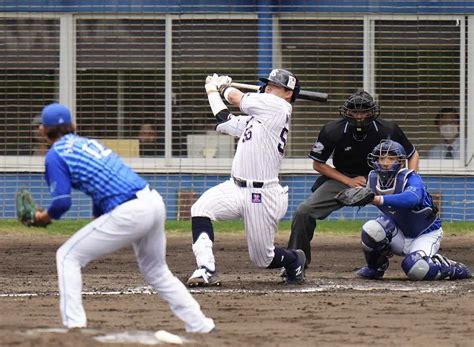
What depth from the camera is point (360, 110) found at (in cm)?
1228

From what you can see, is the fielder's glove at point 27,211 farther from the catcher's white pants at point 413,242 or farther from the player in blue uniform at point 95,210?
the catcher's white pants at point 413,242

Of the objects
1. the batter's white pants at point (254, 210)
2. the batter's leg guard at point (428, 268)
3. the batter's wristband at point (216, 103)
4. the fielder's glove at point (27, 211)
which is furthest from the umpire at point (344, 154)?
the fielder's glove at point (27, 211)

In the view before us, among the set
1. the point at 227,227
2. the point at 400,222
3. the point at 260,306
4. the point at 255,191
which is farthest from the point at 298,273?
the point at 227,227

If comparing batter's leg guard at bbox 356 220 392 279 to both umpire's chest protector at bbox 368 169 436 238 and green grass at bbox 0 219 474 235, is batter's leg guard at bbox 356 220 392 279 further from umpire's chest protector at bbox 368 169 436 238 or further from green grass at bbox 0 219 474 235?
green grass at bbox 0 219 474 235

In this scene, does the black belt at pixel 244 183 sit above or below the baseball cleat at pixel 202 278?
above

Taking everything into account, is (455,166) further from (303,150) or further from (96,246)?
(96,246)

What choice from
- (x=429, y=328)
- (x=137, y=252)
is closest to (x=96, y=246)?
(x=137, y=252)

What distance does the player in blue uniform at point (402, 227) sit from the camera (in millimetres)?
11508

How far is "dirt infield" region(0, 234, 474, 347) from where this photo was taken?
333 inches

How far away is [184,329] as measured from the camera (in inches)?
342

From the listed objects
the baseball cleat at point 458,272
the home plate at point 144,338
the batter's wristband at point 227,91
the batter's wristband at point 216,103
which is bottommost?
the baseball cleat at point 458,272

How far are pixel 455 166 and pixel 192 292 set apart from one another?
796 cm

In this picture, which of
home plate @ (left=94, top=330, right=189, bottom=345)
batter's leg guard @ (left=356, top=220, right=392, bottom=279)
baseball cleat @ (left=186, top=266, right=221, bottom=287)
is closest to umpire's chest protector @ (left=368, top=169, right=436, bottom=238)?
batter's leg guard @ (left=356, top=220, right=392, bottom=279)

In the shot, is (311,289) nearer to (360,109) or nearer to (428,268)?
(428,268)
